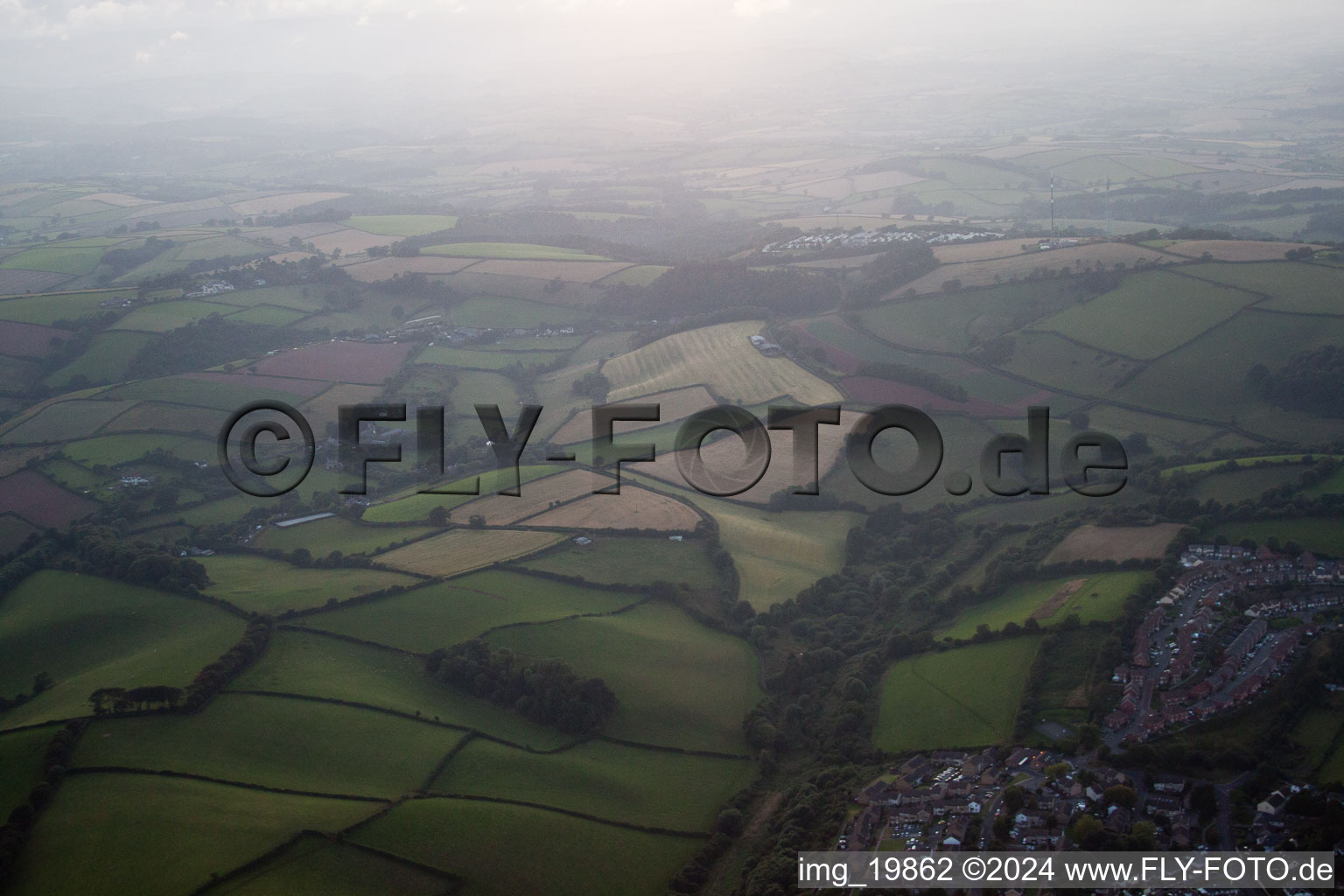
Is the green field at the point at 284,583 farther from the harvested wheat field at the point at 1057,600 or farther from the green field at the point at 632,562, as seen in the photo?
the harvested wheat field at the point at 1057,600

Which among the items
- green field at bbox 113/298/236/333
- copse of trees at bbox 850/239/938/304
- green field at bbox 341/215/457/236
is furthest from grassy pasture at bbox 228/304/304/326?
copse of trees at bbox 850/239/938/304

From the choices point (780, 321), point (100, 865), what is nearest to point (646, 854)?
point (100, 865)

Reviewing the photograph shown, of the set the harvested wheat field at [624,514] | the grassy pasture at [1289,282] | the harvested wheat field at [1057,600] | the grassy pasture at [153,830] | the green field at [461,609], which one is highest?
the grassy pasture at [1289,282]

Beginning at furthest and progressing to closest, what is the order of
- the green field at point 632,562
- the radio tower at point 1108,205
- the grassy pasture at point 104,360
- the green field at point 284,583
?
the radio tower at point 1108,205 < the grassy pasture at point 104,360 < the green field at point 632,562 < the green field at point 284,583

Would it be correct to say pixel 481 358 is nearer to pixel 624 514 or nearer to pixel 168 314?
pixel 168 314

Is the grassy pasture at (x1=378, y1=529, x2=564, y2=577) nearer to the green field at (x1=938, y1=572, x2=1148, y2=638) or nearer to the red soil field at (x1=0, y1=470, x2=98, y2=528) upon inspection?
the green field at (x1=938, y1=572, x2=1148, y2=638)

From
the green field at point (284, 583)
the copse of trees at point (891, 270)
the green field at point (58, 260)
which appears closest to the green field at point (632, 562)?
the green field at point (284, 583)

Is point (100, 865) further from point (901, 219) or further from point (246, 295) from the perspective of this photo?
point (901, 219)
